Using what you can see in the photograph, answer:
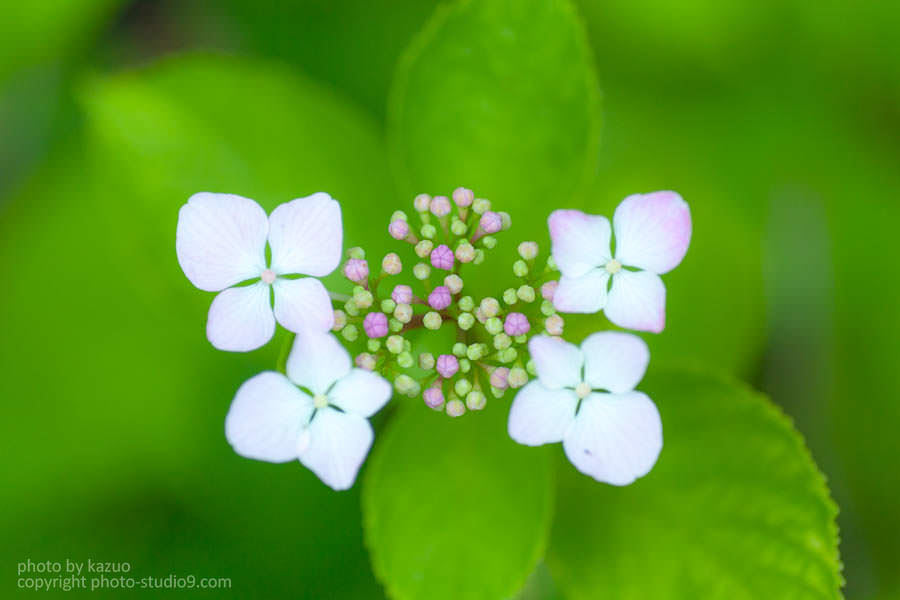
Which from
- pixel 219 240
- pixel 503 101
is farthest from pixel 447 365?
pixel 503 101

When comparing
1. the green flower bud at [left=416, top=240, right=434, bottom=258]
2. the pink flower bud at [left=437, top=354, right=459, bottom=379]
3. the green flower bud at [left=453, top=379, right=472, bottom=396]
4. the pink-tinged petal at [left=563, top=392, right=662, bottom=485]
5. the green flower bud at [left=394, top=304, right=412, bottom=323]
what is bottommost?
the pink-tinged petal at [left=563, top=392, right=662, bottom=485]

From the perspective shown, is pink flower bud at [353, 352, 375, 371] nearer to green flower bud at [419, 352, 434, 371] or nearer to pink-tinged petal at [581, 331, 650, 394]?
green flower bud at [419, 352, 434, 371]

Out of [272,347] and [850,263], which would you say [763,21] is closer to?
[850,263]

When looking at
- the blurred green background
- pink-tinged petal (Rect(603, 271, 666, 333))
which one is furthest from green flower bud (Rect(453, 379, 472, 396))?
the blurred green background

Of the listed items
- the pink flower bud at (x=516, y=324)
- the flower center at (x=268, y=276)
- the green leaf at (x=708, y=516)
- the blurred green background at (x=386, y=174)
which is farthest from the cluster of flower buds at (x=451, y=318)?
the blurred green background at (x=386, y=174)

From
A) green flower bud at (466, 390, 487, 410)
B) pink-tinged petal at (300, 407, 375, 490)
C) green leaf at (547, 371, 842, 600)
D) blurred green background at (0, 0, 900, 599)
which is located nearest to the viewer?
pink-tinged petal at (300, 407, 375, 490)

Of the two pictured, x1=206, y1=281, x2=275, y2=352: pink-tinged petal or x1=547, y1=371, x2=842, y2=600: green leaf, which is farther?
x1=547, y1=371, x2=842, y2=600: green leaf

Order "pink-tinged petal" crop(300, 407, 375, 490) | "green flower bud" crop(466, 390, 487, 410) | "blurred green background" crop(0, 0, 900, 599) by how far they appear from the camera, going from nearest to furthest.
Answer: "pink-tinged petal" crop(300, 407, 375, 490), "green flower bud" crop(466, 390, 487, 410), "blurred green background" crop(0, 0, 900, 599)
